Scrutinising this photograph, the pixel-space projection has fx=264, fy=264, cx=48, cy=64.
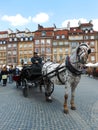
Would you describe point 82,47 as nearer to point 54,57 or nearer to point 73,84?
point 73,84

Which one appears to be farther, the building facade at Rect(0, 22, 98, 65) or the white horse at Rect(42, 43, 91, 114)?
the building facade at Rect(0, 22, 98, 65)

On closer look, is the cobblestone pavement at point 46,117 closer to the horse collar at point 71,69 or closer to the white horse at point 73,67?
the white horse at point 73,67

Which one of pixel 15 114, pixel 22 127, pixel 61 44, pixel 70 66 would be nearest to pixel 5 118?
pixel 15 114

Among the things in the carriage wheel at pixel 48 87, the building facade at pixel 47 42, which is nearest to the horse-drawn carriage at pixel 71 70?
the carriage wheel at pixel 48 87

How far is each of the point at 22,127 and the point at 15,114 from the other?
145 centimetres

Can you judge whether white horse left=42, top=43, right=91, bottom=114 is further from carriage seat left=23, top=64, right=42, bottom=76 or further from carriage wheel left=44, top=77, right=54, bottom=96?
carriage seat left=23, top=64, right=42, bottom=76

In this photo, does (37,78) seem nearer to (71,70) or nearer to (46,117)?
(71,70)

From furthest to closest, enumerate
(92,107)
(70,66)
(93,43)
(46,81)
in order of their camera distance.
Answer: (93,43), (46,81), (92,107), (70,66)

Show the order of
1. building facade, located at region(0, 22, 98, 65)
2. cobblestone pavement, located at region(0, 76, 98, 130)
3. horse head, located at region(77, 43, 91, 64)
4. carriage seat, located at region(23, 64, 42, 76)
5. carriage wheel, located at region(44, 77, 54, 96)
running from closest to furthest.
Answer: cobblestone pavement, located at region(0, 76, 98, 130) → horse head, located at region(77, 43, 91, 64) → carriage wheel, located at region(44, 77, 54, 96) → carriage seat, located at region(23, 64, 42, 76) → building facade, located at region(0, 22, 98, 65)

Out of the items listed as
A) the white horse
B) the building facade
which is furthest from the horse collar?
the building facade

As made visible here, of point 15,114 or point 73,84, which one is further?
point 73,84

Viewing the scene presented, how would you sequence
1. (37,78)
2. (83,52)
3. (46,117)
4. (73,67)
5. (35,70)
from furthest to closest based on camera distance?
(35,70), (37,78), (73,67), (83,52), (46,117)

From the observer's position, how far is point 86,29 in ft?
267

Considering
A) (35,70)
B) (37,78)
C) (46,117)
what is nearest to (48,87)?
(37,78)
